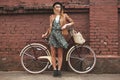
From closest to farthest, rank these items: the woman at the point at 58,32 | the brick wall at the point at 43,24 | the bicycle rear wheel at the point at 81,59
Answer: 1. the woman at the point at 58,32
2. the bicycle rear wheel at the point at 81,59
3. the brick wall at the point at 43,24

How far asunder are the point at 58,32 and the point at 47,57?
0.74m

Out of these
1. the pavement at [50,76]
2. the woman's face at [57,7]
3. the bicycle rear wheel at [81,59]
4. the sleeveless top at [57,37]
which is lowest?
the pavement at [50,76]

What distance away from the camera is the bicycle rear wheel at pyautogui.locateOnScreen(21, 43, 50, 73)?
27.8 feet

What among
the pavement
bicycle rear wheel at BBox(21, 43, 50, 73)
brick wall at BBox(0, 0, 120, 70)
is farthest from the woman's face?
the pavement

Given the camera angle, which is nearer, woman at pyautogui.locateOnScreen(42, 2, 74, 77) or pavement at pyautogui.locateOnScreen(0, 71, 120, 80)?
pavement at pyautogui.locateOnScreen(0, 71, 120, 80)

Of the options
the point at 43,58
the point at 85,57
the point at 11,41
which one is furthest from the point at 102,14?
the point at 11,41

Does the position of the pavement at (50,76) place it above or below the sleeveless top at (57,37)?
below

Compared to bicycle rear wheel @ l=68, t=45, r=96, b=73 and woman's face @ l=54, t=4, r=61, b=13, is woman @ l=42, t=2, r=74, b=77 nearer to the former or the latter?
woman's face @ l=54, t=4, r=61, b=13

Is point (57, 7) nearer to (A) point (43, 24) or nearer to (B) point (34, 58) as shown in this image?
(A) point (43, 24)

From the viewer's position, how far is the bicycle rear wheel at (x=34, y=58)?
8.48 meters

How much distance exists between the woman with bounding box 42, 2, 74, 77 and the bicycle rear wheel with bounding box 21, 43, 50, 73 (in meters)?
0.37

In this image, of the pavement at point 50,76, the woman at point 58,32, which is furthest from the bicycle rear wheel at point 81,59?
the woman at point 58,32

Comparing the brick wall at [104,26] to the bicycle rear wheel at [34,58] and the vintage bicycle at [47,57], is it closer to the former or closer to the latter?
the vintage bicycle at [47,57]

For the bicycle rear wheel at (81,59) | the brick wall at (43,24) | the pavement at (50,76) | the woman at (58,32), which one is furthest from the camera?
the brick wall at (43,24)
